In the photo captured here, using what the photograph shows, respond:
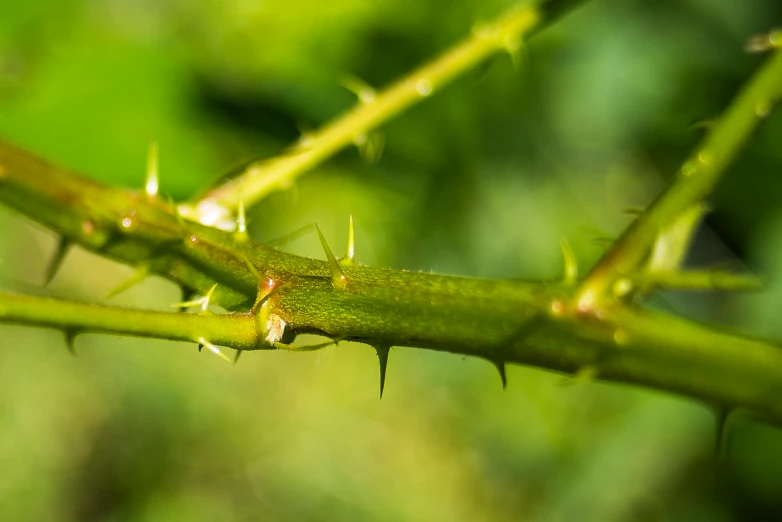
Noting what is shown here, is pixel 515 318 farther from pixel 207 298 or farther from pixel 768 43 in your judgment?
pixel 768 43

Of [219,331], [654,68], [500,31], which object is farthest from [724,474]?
[219,331]

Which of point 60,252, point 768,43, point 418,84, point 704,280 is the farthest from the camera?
point 418,84

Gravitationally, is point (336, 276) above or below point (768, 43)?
below

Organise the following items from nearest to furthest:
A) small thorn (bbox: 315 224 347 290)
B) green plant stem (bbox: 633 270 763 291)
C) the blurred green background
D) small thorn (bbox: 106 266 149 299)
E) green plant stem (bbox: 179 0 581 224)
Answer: green plant stem (bbox: 633 270 763 291)
small thorn (bbox: 315 224 347 290)
small thorn (bbox: 106 266 149 299)
green plant stem (bbox: 179 0 581 224)
the blurred green background

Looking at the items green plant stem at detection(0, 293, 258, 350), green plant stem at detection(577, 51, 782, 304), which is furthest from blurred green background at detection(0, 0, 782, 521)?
green plant stem at detection(577, 51, 782, 304)

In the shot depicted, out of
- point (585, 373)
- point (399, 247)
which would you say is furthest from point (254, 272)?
point (399, 247)

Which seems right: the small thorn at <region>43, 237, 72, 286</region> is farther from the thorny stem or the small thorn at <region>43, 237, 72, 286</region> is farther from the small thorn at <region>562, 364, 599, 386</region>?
the small thorn at <region>562, 364, 599, 386</region>
